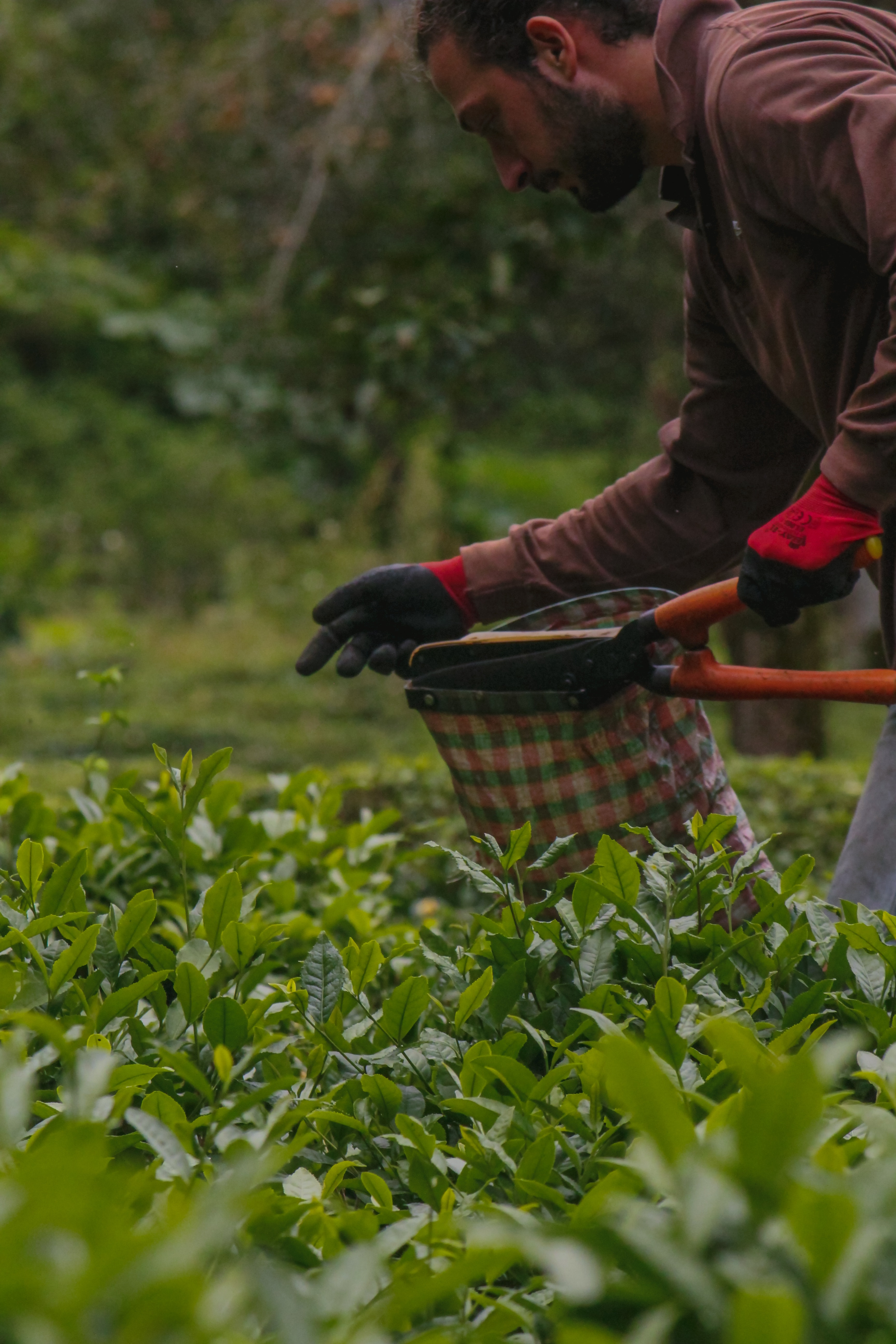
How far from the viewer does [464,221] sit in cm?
463

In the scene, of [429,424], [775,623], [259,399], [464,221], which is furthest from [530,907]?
[259,399]

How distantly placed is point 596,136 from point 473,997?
155cm

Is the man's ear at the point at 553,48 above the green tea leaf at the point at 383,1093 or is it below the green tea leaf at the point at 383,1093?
above

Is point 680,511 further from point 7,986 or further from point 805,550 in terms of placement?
point 7,986

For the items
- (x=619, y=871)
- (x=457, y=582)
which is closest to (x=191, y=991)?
(x=619, y=871)

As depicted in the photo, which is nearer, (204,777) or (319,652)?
(204,777)

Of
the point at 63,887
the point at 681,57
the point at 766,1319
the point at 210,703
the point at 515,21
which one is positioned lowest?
the point at 210,703

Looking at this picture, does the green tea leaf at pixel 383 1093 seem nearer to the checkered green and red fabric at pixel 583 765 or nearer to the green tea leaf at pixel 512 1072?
the green tea leaf at pixel 512 1072

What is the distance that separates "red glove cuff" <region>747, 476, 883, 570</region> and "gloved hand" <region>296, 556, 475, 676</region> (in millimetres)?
746

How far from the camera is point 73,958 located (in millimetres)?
1312

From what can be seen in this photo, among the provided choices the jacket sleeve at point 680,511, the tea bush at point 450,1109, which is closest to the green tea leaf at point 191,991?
the tea bush at point 450,1109

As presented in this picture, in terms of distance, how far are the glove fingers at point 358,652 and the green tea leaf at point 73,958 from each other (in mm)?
953

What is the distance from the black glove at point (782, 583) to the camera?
1.81 meters

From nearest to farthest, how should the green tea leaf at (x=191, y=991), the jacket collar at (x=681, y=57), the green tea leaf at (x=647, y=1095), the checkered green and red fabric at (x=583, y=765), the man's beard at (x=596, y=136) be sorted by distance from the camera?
the green tea leaf at (x=647, y=1095), the green tea leaf at (x=191, y=991), the checkered green and red fabric at (x=583, y=765), the jacket collar at (x=681, y=57), the man's beard at (x=596, y=136)
